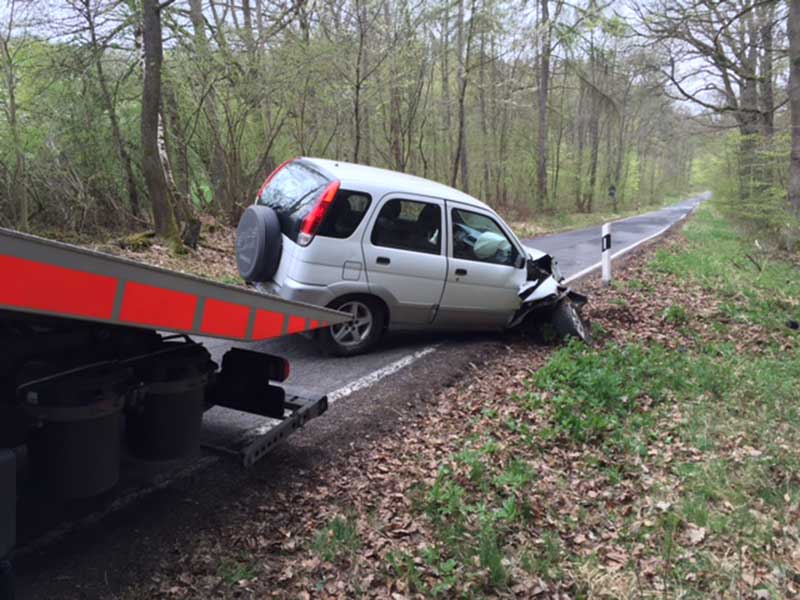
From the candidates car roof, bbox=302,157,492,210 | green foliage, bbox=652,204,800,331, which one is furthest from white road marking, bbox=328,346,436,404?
green foliage, bbox=652,204,800,331

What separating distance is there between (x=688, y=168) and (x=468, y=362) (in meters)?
109

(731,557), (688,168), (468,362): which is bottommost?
(731,557)

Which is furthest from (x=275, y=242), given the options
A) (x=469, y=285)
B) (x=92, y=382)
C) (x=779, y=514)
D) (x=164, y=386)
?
(x=779, y=514)

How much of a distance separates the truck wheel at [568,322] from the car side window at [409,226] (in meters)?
1.85

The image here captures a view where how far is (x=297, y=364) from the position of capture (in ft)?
19.1

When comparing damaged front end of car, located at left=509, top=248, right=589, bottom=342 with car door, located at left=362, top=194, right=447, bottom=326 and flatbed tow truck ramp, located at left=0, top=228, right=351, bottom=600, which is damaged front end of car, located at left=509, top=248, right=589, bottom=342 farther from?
flatbed tow truck ramp, located at left=0, top=228, right=351, bottom=600

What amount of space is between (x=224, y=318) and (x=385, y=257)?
3398 millimetres

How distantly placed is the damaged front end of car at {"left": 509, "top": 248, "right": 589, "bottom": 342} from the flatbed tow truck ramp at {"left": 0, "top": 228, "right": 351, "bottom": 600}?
4.06m

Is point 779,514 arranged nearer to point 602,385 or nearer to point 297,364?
point 602,385

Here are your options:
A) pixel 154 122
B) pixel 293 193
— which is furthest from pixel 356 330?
pixel 154 122

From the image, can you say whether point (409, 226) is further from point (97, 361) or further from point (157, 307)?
point (157, 307)

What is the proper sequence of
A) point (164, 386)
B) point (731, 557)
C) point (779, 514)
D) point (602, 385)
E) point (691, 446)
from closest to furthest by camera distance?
point (164, 386), point (731, 557), point (779, 514), point (691, 446), point (602, 385)

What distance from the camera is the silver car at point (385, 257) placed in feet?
18.6

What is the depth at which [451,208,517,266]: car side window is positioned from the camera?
6625mm
